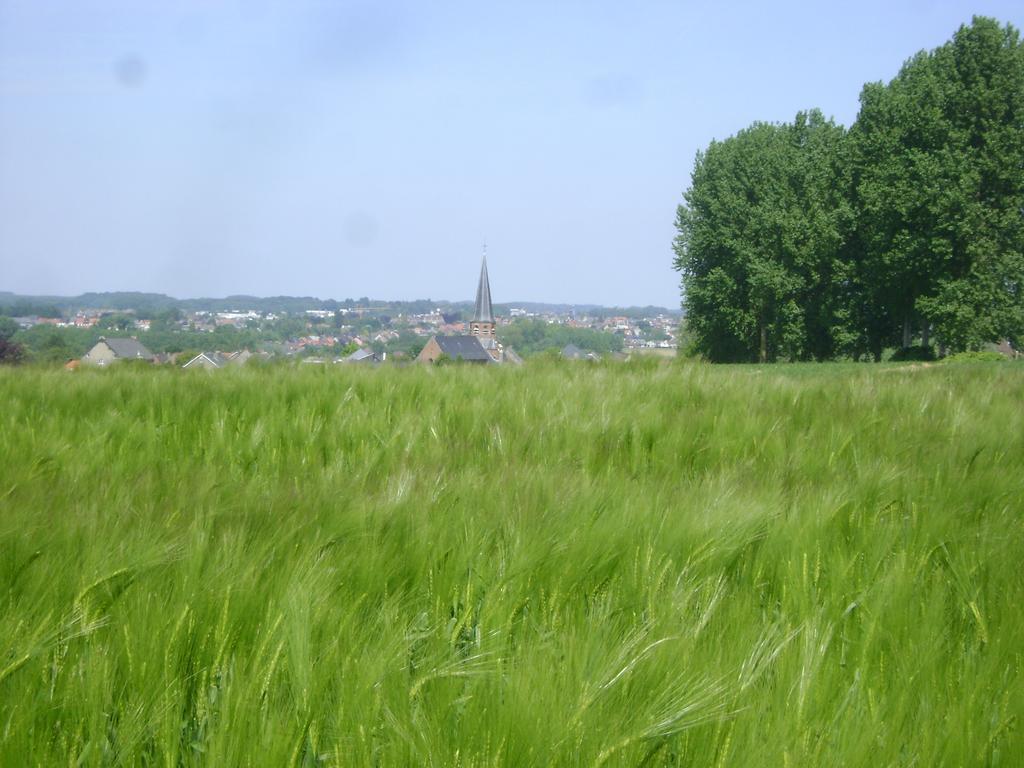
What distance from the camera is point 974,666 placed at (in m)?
1.27

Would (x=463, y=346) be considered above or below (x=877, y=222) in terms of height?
below

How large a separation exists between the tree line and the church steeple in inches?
1935

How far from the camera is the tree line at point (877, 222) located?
26.2 metres

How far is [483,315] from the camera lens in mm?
90812

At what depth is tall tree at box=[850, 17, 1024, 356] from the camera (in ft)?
85.4

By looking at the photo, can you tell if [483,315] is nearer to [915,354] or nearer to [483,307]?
[483,307]

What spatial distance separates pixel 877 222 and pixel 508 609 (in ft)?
104

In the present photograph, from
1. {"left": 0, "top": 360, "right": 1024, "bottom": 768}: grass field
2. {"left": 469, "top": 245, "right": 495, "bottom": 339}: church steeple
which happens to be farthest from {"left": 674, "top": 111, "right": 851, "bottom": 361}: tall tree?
{"left": 469, "top": 245, "right": 495, "bottom": 339}: church steeple

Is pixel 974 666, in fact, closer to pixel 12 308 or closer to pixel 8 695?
pixel 8 695

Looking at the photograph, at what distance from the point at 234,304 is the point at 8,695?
39.0 meters

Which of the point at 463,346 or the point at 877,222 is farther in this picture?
the point at 463,346

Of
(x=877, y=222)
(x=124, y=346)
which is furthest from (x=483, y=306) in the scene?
(x=124, y=346)

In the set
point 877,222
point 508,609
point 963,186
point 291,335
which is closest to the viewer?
point 508,609

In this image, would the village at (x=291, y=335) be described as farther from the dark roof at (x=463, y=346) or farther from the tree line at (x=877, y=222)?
the tree line at (x=877, y=222)
